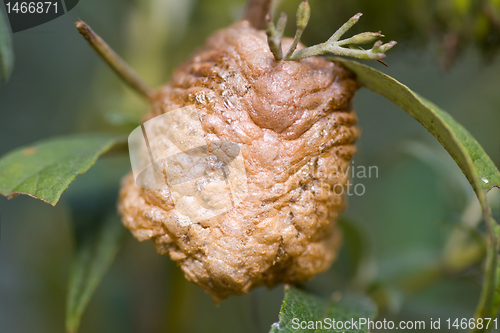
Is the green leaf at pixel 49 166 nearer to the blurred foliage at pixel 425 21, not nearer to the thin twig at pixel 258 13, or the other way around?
the thin twig at pixel 258 13

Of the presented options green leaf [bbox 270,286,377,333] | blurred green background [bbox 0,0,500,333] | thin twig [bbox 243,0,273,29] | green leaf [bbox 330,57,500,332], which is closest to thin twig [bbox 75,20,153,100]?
blurred green background [bbox 0,0,500,333]

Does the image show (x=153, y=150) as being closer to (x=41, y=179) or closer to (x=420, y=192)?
(x=41, y=179)

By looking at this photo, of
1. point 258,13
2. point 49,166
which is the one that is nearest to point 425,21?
point 258,13

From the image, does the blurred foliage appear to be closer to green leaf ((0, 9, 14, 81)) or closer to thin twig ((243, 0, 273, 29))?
thin twig ((243, 0, 273, 29))

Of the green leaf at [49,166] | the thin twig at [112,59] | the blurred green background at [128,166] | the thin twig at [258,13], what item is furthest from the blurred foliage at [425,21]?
the green leaf at [49,166]

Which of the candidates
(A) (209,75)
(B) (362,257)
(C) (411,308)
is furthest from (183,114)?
(C) (411,308)
